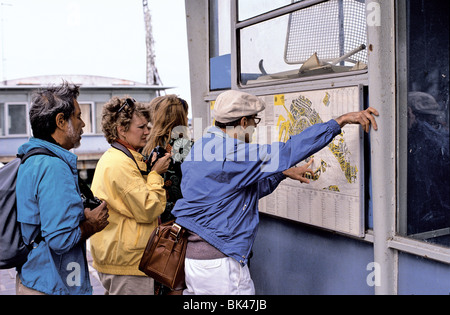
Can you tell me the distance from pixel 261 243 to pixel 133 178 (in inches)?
54.8

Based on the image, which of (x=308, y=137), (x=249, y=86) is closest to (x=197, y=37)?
(x=249, y=86)

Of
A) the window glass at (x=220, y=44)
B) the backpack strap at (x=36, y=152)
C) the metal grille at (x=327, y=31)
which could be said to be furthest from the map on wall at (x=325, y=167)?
the backpack strap at (x=36, y=152)

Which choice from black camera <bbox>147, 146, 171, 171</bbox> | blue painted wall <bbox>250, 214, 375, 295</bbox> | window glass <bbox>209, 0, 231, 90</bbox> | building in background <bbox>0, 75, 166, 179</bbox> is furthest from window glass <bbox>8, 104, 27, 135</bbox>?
black camera <bbox>147, 146, 171, 171</bbox>

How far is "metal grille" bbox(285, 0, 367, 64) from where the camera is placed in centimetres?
295

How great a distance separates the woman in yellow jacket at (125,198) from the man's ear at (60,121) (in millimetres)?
644

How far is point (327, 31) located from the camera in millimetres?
3191

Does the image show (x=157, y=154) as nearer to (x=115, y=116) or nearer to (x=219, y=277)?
(x=115, y=116)

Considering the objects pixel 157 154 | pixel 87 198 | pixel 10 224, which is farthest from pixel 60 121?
pixel 157 154

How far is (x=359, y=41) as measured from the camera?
9.61 ft

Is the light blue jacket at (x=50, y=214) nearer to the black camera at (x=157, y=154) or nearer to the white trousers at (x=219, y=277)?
the white trousers at (x=219, y=277)

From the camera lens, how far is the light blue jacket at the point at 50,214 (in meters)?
2.29

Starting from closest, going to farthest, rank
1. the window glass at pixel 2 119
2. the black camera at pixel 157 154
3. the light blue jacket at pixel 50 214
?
the light blue jacket at pixel 50 214, the black camera at pixel 157 154, the window glass at pixel 2 119

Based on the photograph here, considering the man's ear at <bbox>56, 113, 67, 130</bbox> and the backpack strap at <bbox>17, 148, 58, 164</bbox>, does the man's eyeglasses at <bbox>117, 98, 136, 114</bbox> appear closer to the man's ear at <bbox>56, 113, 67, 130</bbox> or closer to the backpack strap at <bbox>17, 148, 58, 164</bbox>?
the man's ear at <bbox>56, 113, 67, 130</bbox>

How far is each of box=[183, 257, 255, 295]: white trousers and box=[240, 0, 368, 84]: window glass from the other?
1.31 metres
